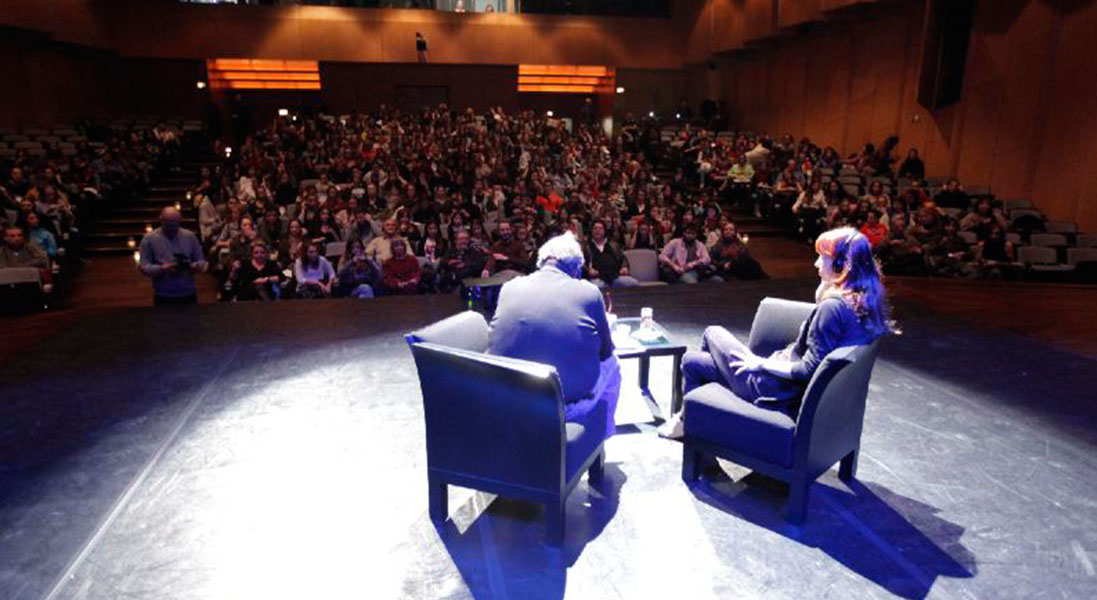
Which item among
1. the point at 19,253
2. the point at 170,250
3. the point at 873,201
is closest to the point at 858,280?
the point at 170,250

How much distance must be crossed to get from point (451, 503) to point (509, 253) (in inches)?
152

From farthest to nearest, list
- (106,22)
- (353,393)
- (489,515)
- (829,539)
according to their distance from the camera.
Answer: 1. (106,22)
2. (353,393)
3. (489,515)
4. (829,539)

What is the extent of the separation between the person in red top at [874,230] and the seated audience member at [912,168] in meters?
2.76

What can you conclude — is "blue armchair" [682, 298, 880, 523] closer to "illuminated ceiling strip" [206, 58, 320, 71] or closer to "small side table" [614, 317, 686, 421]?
"small side table" [614, 317, 686, 421]

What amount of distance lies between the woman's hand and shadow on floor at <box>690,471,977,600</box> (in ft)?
1.69

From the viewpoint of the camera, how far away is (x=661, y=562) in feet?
7.80

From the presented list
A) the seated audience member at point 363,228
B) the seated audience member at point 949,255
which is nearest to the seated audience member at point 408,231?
the seated audience member at point 363,228

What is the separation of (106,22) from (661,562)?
17046 mm

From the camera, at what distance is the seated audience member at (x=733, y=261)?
21.7 feet

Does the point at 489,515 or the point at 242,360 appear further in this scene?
the point at 242,360

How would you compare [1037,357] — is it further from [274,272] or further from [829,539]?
[274,272]

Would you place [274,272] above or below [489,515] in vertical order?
above

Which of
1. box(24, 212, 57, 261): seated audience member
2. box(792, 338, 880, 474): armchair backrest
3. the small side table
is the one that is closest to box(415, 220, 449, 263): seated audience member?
the small side table

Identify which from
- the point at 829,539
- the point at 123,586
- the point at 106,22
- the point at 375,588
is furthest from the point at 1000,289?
the point at 106,22
